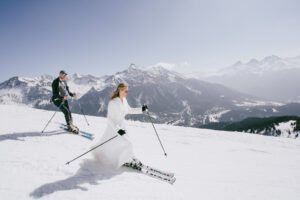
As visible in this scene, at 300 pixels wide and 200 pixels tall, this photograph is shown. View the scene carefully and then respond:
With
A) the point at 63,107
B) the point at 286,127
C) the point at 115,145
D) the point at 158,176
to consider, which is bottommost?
the point at 286,127

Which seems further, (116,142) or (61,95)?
(61,95)

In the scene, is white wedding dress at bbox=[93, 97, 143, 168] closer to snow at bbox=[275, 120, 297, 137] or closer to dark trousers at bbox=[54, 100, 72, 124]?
dark trousers at bbox=[54, 100, 72, 124]

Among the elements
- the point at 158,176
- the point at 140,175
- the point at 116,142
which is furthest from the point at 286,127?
the point at 116,142

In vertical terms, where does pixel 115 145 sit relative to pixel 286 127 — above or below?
above

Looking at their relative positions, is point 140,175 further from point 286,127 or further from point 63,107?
point 286,127

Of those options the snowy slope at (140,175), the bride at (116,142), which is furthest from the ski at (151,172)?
the snowy slope at (140,175)

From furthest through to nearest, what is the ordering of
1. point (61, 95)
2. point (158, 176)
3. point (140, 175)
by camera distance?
point (61, 95) < point (158, 176) < point (140, 175)

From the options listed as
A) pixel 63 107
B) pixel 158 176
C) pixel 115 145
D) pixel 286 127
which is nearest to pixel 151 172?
pixel 158 176

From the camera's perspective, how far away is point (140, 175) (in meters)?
6.75

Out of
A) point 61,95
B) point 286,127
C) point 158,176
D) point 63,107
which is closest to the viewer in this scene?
point 158,176

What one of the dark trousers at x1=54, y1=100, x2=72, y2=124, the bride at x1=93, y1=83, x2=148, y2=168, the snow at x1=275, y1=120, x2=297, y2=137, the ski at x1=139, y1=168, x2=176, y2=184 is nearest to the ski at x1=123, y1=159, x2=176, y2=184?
the ski at x1=139, y1=168, x2=176, y2=184

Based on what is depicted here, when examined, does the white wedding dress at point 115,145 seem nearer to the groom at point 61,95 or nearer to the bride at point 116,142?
the bride at point 116,142

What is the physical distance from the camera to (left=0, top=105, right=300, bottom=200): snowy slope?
17.3 ft

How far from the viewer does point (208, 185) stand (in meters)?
7.52
